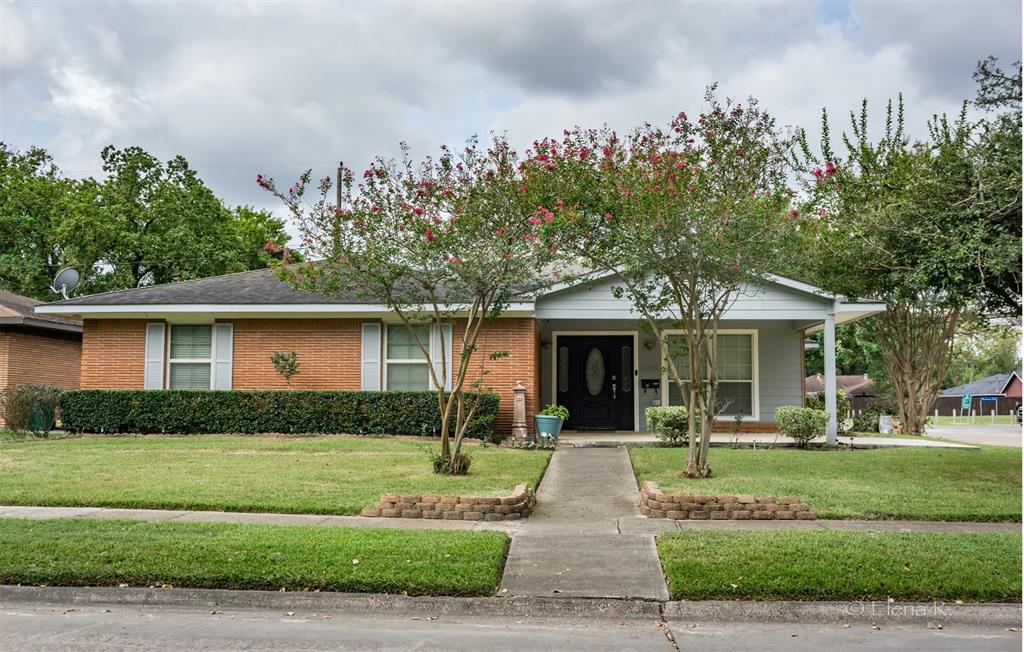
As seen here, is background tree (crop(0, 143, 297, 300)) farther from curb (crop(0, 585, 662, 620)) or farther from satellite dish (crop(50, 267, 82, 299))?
curb (crop(0, 585, 662, 620))

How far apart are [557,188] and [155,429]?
1098cm

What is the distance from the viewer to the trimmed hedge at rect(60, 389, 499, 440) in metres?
16.7

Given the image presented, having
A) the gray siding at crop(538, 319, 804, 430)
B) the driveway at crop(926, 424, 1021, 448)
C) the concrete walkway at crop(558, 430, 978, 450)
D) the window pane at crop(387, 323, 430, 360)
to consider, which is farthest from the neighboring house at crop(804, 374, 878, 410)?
the window pane at crop(387, 323, 430, 360)

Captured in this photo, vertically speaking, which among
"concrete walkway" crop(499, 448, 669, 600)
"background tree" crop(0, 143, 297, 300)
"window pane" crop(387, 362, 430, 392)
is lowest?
"concrete walkway" crop(499, 448, 669, 600)

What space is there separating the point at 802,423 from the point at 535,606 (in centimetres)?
1146

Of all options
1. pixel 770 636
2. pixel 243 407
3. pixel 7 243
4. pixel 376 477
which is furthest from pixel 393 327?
pixel 7 243

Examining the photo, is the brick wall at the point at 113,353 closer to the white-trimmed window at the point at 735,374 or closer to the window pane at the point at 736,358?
the white-trimmed window at the point at 735,374

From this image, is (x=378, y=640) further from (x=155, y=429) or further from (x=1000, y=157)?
(x=155, y=429)

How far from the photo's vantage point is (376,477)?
453 inches

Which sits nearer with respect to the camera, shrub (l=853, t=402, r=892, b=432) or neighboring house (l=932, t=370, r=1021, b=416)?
shrub (l=853, t=402, r=892, b=432)

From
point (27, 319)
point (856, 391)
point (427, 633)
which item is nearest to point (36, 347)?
point (27, 319)

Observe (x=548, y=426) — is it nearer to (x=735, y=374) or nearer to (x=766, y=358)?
(x=735, y=374)

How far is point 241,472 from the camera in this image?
1201 centimetres

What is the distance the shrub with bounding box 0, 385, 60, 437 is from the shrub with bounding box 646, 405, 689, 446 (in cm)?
1200
